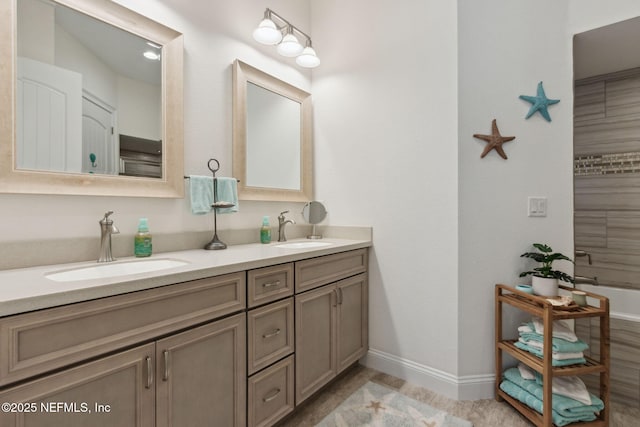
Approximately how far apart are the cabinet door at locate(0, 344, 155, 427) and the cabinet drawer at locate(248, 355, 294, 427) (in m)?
0.43

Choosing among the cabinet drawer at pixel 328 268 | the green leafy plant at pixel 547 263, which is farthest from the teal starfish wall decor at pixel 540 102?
the cabinet drawer at pixel 328 268

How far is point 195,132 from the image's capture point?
5.45ft

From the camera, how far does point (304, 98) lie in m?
2.34

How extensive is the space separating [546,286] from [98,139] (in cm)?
224

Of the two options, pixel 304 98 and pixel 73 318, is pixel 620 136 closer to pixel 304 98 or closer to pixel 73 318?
pixel 304 98

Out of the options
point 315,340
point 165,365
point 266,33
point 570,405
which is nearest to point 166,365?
point 165,365

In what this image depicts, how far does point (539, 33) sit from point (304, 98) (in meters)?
1.53

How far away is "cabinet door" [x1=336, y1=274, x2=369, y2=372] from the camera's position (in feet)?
5.97

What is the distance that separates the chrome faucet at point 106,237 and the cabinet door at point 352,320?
3.76 feet

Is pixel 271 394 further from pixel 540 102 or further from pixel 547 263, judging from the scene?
pixel 540 102

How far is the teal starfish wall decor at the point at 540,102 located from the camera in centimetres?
176

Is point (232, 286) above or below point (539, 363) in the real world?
above

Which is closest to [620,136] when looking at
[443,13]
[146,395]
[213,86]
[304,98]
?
[443,13]

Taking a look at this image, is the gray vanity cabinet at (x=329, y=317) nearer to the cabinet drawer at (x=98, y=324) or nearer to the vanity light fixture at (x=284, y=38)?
the cabinet drawer at (x=98, y=324)
